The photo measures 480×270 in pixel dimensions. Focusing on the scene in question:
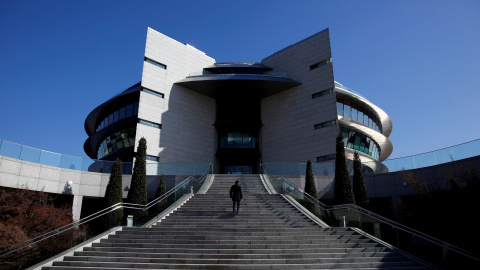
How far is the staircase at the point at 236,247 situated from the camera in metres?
10.4

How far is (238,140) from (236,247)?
1048 inches

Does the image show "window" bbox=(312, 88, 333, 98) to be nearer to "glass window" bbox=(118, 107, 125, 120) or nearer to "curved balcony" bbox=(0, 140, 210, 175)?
"curved balcony" bbox=(0, 140, 210, 175)

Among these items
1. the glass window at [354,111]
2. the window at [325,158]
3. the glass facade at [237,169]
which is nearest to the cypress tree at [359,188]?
the window at [325,158]

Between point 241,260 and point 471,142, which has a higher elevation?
point 471,142

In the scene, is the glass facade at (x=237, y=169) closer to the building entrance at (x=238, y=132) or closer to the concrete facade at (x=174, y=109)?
the building entrance at (x=238, y=132)

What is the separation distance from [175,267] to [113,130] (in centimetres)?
3063

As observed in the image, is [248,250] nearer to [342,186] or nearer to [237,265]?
[237,265]

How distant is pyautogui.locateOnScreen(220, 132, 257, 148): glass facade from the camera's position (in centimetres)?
3759

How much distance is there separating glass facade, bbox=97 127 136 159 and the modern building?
105 millimetres

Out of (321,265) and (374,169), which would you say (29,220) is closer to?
(321,265)

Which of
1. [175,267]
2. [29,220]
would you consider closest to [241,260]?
[175,267]

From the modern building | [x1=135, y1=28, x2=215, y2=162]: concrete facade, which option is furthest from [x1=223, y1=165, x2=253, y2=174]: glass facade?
[x1=135, y1=28, x2=215, y2=162]: concrete facade

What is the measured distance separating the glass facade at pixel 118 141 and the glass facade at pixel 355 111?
20.8 m

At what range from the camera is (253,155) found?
122 feet
